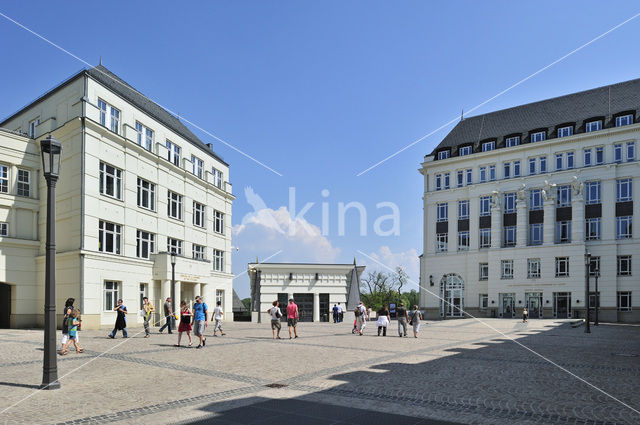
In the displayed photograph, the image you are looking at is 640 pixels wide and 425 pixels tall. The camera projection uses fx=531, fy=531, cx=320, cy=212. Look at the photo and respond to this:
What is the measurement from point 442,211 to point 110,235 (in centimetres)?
4203

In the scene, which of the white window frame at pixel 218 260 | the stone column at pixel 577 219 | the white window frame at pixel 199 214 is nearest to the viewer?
the white window frame at pixel 199 214

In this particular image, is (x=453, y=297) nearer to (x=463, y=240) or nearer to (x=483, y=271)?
(x=483, y=271)

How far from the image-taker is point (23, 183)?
99.0ft

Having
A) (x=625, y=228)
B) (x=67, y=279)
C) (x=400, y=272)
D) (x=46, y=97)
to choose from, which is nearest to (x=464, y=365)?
(x=67, y=279)

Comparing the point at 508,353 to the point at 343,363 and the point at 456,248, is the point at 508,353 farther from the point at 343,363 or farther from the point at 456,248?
the point at 456,248

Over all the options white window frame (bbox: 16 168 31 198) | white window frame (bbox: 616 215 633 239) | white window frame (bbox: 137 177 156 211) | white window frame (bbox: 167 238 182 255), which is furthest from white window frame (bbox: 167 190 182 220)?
white window frame (bbox: 616 215 633 239)

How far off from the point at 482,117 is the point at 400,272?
36.2m

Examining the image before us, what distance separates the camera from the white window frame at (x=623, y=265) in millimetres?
50312

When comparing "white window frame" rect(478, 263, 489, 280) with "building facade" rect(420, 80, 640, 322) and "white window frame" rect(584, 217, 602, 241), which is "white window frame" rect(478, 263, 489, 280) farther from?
"white window frame" rect(584, 217, 602, 241)

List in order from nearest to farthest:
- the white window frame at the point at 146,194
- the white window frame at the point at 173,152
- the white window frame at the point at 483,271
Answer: the white window frame at the point at 146,194 < the white window frame at the point at 173,152 < the white window frame at the point at 483,271

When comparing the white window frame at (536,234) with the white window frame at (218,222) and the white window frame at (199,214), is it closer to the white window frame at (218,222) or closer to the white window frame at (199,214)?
the white window frame at (218,222)

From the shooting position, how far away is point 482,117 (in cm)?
6606

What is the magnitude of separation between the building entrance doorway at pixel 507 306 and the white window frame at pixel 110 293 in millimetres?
40966

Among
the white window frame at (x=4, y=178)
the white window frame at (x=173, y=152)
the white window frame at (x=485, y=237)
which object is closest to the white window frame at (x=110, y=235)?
the white window frame at (x=4, y=178)
